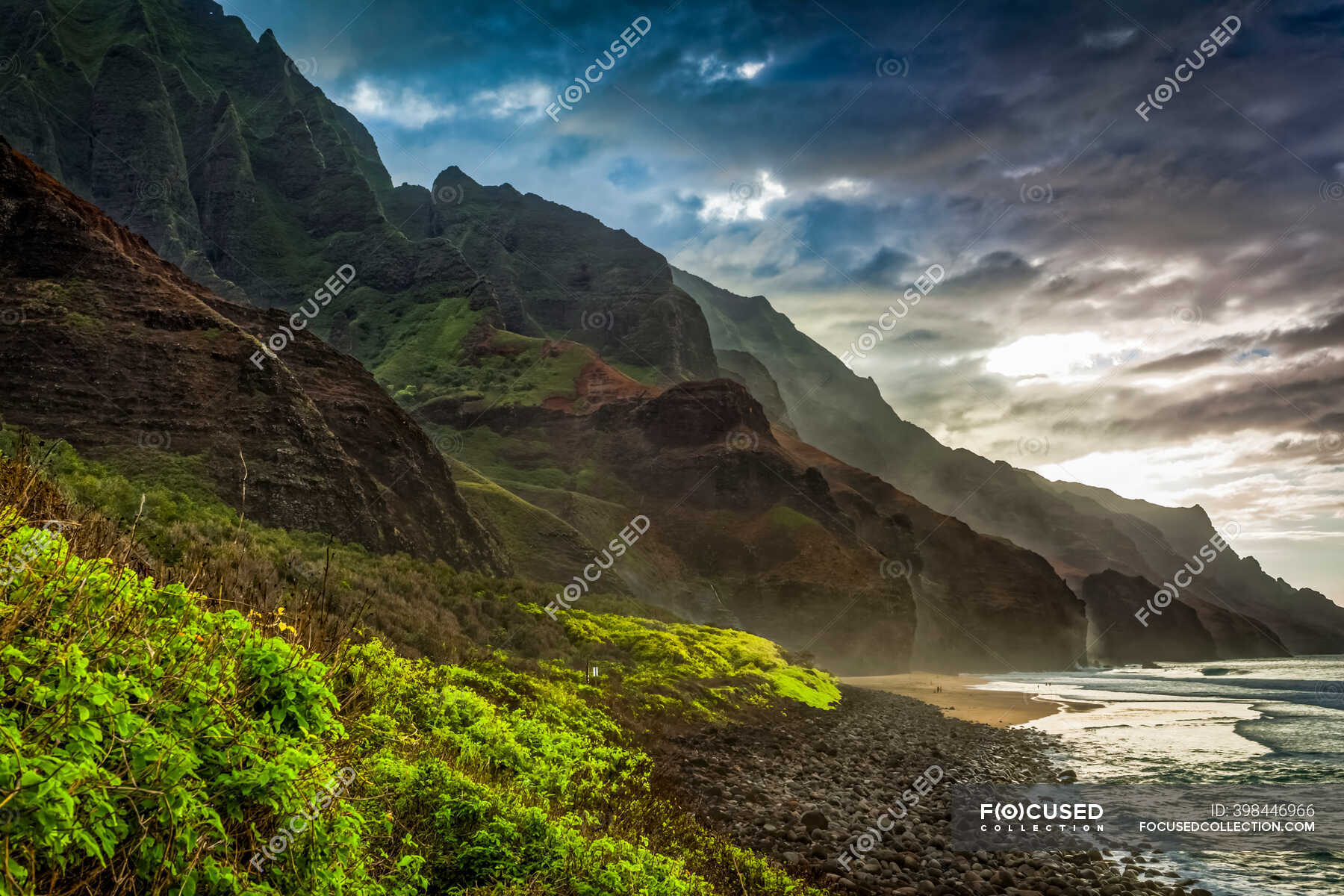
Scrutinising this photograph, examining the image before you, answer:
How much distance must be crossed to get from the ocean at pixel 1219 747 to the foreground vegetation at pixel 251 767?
1104 centimetres

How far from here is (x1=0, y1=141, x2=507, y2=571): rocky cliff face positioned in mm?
23516

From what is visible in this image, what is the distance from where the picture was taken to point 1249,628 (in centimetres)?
17188

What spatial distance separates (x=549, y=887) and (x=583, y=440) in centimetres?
8205

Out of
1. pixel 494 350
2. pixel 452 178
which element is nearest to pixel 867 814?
pixel 494 350

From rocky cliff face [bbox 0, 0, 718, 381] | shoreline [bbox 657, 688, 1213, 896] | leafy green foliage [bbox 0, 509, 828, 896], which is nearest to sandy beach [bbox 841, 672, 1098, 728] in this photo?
shoreline [bbox 657, 688, 1213, 896]

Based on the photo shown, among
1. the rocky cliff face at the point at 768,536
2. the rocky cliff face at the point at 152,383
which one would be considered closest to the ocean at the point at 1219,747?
the rocky cliff face at the point at 768,536

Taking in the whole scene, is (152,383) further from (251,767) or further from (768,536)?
(768,536)

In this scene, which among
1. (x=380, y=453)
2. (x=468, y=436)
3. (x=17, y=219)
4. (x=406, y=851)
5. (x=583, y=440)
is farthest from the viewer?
(x=583, y=440)

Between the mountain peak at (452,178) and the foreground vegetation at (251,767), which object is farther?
the mountain peak at (452,178)

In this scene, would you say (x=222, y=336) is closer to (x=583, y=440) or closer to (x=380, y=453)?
(x=380, y=453)

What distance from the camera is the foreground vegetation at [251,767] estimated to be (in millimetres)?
3145

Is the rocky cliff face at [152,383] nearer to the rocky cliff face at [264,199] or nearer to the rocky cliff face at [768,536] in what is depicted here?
the rocky cliff face at [768,536]

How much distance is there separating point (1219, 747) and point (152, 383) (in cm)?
4345

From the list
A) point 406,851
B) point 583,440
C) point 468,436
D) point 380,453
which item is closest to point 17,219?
point 380,453
